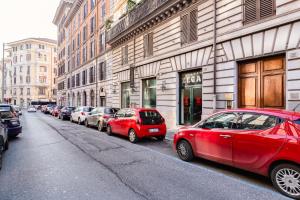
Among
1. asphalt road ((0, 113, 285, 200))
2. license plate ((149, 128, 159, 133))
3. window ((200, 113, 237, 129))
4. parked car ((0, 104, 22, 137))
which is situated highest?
window ((200, 113, 237, 129))

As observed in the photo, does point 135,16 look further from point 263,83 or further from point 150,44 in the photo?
point 263,83

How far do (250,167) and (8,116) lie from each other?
9.78 meters

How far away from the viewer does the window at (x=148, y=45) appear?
17266mm

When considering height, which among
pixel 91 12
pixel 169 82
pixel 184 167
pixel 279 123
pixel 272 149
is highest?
pixel 91 12

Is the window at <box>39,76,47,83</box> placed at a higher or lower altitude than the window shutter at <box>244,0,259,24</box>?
higher

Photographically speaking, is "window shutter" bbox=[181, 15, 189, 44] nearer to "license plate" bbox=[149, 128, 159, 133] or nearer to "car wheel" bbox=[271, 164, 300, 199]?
"license plate" bbox=[149, 128, 159, 133]

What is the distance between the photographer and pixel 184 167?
625cm

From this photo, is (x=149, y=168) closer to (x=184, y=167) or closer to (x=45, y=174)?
(x=184, y=167)

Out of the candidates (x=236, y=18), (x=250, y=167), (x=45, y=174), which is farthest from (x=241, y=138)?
(x=236, y=18)

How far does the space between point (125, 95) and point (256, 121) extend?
1724 cm

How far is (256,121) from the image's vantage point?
5.16 m

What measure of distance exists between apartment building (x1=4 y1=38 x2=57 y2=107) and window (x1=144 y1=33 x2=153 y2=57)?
6699 cm

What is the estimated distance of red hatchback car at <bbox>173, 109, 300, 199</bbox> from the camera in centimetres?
437

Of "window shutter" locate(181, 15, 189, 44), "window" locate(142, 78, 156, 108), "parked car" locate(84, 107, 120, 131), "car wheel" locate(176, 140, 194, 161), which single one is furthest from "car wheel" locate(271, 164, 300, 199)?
"window" locate(142, 78, 156, 108)
